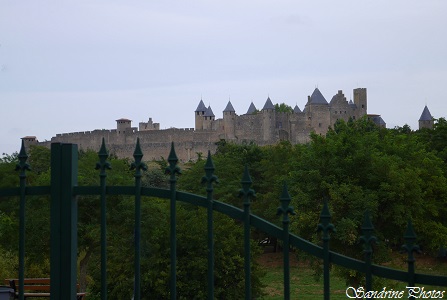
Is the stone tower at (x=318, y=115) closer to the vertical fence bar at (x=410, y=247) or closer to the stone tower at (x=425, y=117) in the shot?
the stone tower at (x=425, y=117)

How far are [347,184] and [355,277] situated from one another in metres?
2.80

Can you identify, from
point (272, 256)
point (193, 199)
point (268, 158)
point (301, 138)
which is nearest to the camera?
point (193, 199)

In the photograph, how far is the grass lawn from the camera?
2248cm

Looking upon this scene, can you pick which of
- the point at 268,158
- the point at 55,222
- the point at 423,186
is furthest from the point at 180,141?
the point at 55,222

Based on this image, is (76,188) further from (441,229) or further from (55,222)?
(441,229)

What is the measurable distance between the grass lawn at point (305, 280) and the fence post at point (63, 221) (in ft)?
49.2

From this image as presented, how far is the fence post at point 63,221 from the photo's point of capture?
4.21 meters

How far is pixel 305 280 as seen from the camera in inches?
1053

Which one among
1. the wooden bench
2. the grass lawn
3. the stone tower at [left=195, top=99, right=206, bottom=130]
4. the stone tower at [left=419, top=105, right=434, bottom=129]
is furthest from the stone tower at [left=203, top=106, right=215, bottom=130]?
the wooden bench

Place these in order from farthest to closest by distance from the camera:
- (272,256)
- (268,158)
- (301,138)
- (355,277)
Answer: (301,138) → (268,158) → (272,256) → (355,277)

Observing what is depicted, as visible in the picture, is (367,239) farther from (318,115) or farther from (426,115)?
(426,115)

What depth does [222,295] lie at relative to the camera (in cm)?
1591

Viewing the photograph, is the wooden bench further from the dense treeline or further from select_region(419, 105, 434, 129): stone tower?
select_region(419, 105, 434, 129): stone tower

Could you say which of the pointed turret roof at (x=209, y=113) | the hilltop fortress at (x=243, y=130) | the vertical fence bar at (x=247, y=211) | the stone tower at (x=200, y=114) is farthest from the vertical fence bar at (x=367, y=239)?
the stone tower at (x=200, y=114)
